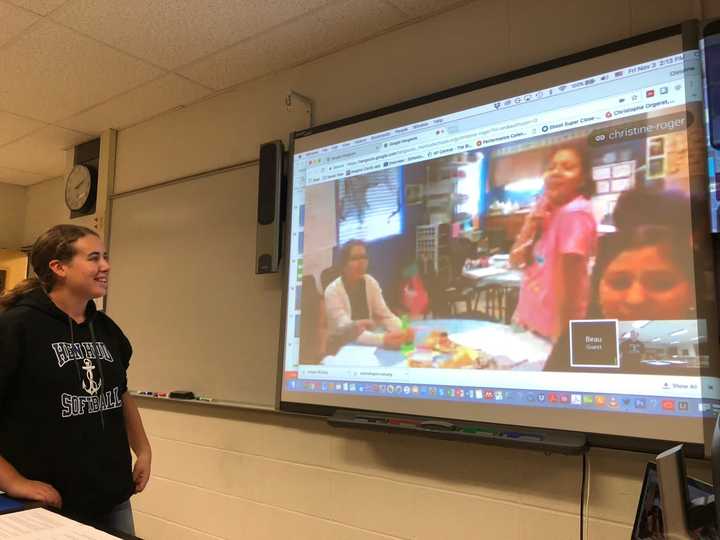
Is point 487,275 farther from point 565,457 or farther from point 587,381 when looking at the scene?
point 565,457

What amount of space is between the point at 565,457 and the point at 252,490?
140 cm

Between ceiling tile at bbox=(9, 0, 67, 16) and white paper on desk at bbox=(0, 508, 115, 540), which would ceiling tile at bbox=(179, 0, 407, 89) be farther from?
white paper on desk at bbox=(0, 508, 115, 540)

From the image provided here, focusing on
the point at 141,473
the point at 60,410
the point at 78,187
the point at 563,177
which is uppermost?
the point at 78,187

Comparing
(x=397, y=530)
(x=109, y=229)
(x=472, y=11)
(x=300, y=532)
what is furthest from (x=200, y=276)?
(x=472, y=11)

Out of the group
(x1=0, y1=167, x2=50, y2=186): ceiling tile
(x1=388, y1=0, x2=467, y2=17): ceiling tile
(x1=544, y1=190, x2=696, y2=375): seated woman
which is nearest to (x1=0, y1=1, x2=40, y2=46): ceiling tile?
(x1=388, y1=0, x2=467, y2=17): ceiling tile

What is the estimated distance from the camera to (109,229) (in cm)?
332

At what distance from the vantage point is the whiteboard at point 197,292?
247 cm

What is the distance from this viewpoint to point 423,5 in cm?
204

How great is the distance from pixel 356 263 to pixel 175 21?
48.4 inches

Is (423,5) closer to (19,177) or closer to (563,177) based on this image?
(563,177)

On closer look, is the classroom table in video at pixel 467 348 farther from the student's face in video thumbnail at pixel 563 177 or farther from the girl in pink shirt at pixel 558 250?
the student's face in video thumbnail at pixel 563 177

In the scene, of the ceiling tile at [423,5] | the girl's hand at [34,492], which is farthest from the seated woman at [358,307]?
the girl's hand at [34,492]

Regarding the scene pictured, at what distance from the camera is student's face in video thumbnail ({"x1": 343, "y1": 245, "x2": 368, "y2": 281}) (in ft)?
6.86

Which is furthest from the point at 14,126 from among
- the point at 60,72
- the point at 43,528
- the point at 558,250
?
the point at 558,250
